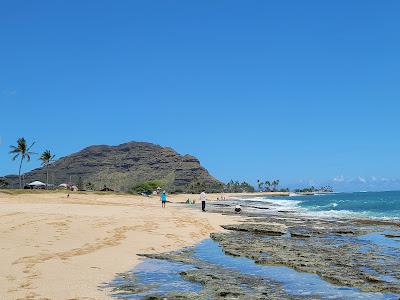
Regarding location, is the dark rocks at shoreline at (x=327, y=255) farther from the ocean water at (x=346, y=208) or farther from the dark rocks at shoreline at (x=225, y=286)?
the ocean water at (x=346, y=208)

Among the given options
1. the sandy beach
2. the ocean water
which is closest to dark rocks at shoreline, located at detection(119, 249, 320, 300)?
the sandy beach

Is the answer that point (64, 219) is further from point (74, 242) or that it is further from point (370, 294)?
point (370, 294)

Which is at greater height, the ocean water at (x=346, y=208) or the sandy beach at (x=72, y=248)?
the sandy beach at (x=72, y=248)

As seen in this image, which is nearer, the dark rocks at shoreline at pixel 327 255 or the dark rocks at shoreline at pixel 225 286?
the dark rocks at shoreline at pixel 225 286

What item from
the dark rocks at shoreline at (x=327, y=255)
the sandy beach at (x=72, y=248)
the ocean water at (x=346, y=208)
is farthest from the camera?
the ocean water at (x=346, y=208)

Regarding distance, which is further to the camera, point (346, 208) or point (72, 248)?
point (346, 208)

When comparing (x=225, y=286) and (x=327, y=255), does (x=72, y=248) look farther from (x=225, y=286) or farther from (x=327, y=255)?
(x=327, y=255)

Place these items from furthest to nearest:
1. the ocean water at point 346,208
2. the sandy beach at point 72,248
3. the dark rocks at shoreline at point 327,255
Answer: the ocean water at point 346,208 < the dark rocks at shoreline at point 327,255 < the sandy beach at point 72,248

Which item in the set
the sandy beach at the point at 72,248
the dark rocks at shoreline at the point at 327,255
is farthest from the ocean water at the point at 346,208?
the sandy beach at the point at 72,248

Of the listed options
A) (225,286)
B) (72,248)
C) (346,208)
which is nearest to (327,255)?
(225,286)

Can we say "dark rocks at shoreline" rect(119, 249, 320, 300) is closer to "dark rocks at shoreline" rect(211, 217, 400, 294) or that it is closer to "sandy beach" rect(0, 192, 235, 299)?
"sandy beach" rect(0, 192, 235, 299)

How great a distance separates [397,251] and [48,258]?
42.1ft

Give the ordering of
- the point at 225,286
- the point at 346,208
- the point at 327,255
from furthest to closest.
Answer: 1. the point at 346,208
2. the point at 327,255
3. the point at 225,286

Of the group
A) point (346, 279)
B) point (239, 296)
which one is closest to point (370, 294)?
point (346, 279)
